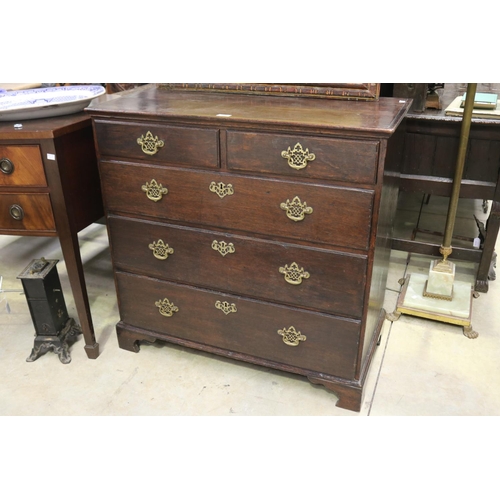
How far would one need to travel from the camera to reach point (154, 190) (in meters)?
1.93

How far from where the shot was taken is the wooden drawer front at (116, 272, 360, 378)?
6.32ft

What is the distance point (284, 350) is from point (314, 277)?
0.38 metres

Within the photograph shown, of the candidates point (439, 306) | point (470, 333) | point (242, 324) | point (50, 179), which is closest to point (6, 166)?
point (50, 179)

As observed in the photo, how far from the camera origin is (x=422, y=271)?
Result: 297 cm

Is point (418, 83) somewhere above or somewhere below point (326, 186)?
above

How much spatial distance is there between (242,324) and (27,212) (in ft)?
3.13

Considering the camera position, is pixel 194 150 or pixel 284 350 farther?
pixel 284 350

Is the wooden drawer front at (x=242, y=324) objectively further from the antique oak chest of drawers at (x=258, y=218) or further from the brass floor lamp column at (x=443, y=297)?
the brass floor lamp column at (x=443, y=297)

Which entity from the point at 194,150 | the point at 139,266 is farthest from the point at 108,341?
the point at 194,150

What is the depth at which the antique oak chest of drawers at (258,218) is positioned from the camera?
1649 mm

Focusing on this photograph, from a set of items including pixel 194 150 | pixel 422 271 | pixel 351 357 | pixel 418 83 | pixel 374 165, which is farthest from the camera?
pixel 422 271

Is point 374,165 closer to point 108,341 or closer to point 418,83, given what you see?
point 418,83

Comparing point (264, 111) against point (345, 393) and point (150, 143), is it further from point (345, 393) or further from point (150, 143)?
point (345, 393)

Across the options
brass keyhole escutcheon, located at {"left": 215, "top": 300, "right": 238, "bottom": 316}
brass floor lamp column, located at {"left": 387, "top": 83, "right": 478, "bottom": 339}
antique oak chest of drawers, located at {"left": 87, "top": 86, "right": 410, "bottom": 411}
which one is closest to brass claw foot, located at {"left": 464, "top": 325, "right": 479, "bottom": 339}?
brass floor lamp column, located at {"left": 387, "top": 83, "right": 478, "bottom": 339}
